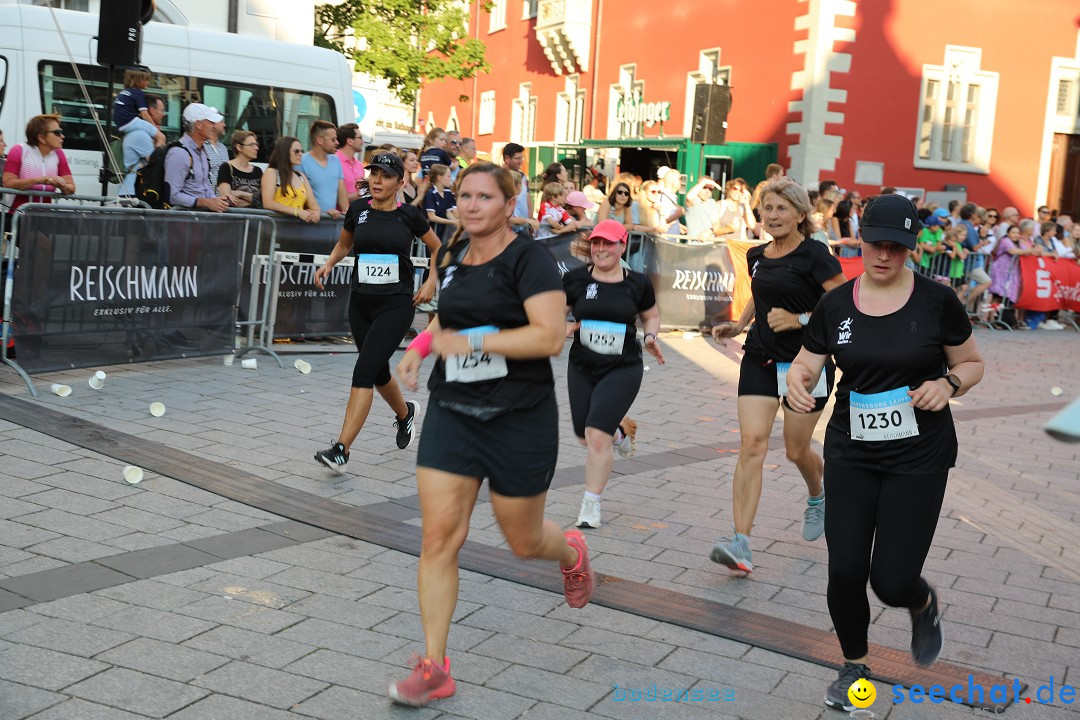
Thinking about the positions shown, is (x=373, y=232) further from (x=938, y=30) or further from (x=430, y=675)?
(x=938, y=30)

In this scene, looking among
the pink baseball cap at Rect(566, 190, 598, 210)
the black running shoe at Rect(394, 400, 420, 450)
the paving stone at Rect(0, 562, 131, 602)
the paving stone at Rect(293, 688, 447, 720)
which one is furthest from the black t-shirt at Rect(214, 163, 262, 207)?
the paving stone at Rect(293, 688, 447, 720)

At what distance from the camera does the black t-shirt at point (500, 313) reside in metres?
4.09

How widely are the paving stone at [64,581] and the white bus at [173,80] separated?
7514mm

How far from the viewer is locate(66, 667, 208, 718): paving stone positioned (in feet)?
12.5

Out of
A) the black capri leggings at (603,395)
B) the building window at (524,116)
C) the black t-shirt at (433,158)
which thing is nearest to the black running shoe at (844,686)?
the black capri leggings at (603,395)

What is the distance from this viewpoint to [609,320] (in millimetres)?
6496

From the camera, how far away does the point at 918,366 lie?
4105 millimetres

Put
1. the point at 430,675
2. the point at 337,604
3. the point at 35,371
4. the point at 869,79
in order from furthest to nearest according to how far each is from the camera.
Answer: the point at 869,79 < the point at 35,371 < the point at 337,604 < the point at 430,675

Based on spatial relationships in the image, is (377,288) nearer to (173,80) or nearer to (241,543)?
(241,543)

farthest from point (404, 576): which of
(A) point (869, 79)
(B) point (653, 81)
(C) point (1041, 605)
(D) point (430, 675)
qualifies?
(B) point (653, 81)

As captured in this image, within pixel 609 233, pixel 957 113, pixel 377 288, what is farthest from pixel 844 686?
pixel 957 113

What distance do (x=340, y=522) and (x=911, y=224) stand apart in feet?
10.8

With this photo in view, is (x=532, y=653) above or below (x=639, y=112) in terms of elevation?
below

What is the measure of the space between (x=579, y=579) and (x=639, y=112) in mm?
27449
